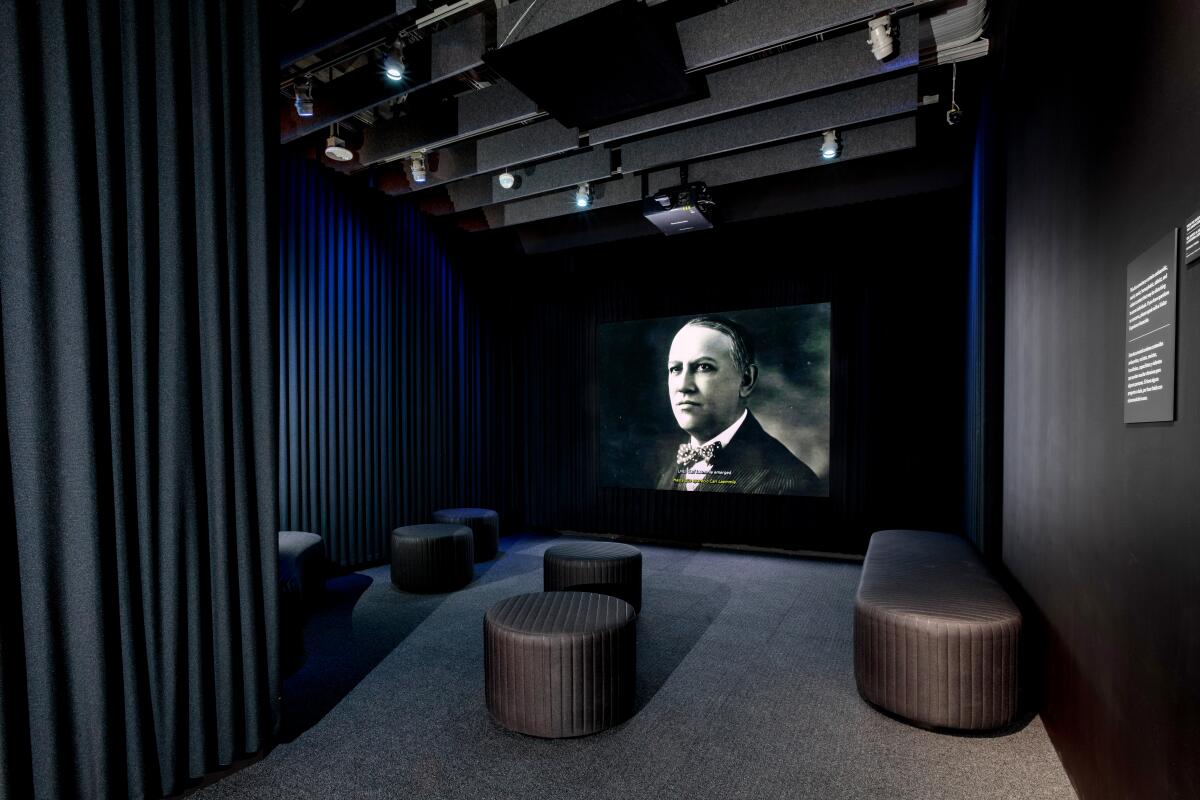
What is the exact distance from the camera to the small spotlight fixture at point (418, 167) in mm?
4512

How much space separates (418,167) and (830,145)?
2981 mm

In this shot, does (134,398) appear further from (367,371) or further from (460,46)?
(367,371)

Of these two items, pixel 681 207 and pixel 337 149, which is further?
pixel 681 207

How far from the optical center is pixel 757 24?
2.96m

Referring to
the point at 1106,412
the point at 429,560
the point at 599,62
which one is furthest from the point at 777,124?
the point at 429,560

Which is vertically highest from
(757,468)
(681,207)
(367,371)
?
(681,207)

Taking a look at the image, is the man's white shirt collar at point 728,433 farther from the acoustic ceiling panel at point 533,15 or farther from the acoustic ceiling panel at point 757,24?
the acoustic ceiling panel at point 533,15

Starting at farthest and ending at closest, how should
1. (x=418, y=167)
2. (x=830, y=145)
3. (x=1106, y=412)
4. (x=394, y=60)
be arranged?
(x=418, y=167) → (x=830, y=145) → (x=394, y=60) → (x=1106, y=412)

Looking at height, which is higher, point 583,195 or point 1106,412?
point 583,195

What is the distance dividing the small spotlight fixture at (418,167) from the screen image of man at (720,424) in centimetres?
263

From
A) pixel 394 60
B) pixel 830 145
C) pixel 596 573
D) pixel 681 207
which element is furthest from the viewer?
pixel 681 207

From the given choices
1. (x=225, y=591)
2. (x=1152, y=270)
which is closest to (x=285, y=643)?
(x=225, y=591)

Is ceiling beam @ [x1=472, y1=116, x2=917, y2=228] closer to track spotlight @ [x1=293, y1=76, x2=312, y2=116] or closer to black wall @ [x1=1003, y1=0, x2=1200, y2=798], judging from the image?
black wall @ [x1=1003, y1=0, x2=1200, y2=798]

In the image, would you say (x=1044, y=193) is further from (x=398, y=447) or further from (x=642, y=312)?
(x=398, y=447)
